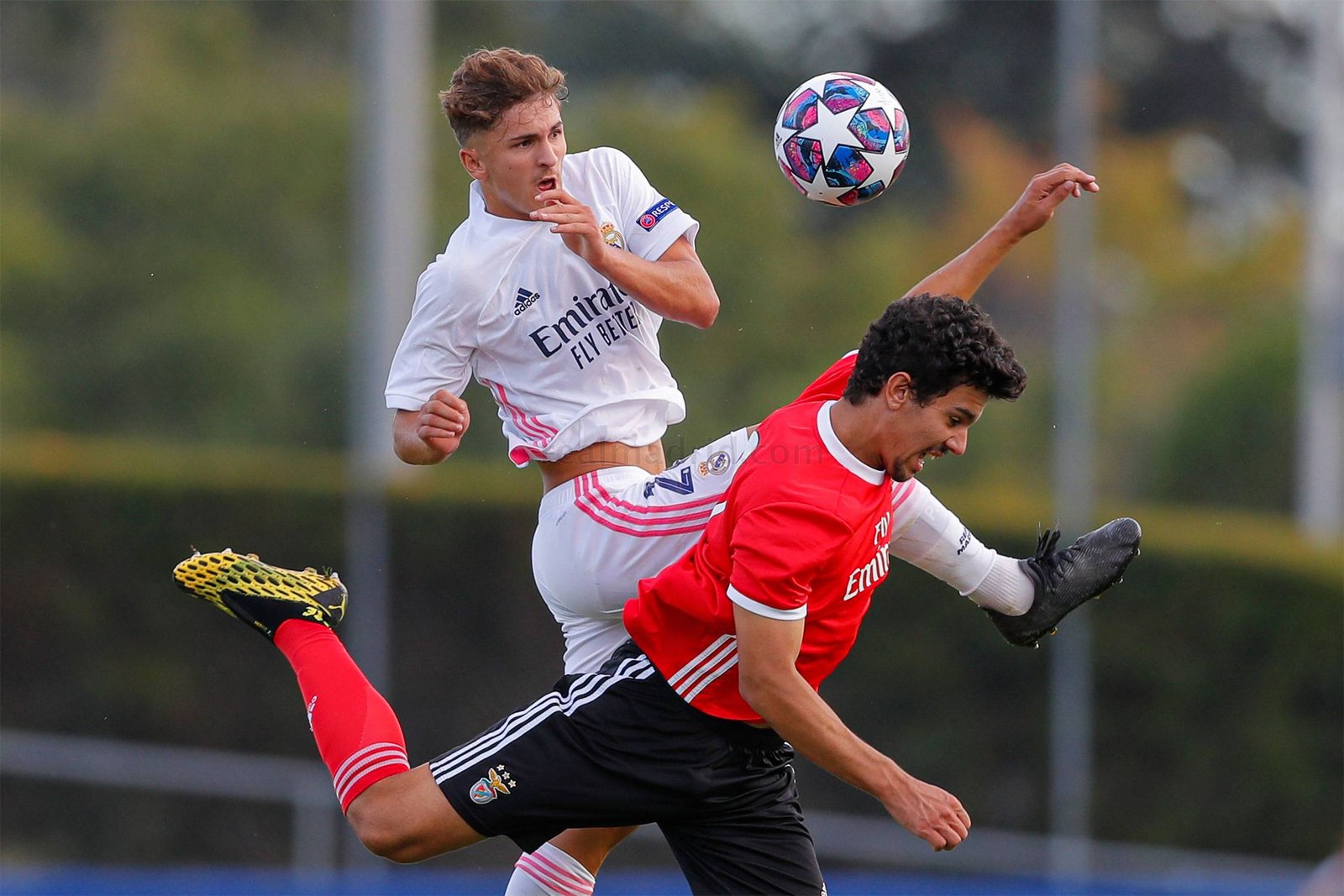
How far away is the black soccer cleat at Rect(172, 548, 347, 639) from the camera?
471cm

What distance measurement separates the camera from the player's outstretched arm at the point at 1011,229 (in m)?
4.39

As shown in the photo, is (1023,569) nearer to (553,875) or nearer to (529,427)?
(529,427)

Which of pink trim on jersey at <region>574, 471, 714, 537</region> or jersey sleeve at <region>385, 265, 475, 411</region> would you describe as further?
jersey sleeve at <region>385, 265, 475, 411</region>

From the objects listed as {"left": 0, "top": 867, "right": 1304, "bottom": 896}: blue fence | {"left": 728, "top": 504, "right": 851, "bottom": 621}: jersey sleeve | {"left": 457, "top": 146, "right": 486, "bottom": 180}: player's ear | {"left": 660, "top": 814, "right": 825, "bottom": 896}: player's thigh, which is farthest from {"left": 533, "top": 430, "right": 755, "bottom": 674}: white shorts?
{"left": 0, "top": 867, "right": 1304, "bottom": 896}: blue fence

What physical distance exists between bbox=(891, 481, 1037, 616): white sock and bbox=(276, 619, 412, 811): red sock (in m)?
1.37

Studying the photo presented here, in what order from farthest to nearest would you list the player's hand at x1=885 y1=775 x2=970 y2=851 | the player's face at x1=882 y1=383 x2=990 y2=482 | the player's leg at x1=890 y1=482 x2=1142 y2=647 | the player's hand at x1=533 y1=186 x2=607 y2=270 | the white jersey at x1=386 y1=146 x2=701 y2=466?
the player's leg at x1=890 y1=482 x2=1142 y2=647, the white jersey at x1=386 y1=146 x2=701 y2=466, the player's hand at x1=533 y1=186 x2=607 y2=270, the player's face at x1=882 y1=383 x2=990 y2=482, the player's hand at x1=885 y1=775 x2=970 y2=851

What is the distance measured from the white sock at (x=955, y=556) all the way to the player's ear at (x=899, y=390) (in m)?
0.58

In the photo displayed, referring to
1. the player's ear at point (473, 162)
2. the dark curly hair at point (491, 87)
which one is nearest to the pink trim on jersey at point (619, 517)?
the player's ear at point (473, 162)

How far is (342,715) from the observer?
14.6 feet

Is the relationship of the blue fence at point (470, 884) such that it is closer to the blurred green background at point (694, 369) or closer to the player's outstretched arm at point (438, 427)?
the blurred green background at point (694, 369)

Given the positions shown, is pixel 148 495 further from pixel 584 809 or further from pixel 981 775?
pixel 584 809

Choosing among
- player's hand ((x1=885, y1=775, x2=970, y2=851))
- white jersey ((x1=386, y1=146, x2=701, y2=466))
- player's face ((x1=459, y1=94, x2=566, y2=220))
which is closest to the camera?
player's hand ((x1=885, y1=775, x2=970, y2=851))

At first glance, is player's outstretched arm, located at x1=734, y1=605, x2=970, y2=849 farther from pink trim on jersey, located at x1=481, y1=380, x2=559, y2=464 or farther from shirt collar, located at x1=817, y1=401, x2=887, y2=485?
pink trim on jersey, located at x1=481, y1=380, x2=559, y2=464

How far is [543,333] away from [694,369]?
27.3 feet
